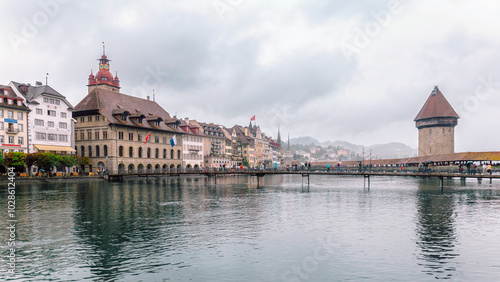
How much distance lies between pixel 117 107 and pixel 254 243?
8392 cm

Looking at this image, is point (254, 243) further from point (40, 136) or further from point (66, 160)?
point (40, 136)

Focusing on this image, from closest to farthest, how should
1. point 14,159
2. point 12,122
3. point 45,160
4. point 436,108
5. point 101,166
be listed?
point 14,159
point 45,160
point 12,122
point 101,166
point 436,108

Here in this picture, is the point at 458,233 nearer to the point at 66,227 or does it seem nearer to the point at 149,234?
the point at 149,234

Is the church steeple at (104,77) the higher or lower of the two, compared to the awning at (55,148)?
higher

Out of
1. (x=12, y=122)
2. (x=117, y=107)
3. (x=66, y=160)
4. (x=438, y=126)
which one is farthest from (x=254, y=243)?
(x=438, y=126)

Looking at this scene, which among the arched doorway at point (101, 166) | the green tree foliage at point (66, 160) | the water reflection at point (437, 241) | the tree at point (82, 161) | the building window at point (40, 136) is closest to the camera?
the water reflection at point (437, 241)

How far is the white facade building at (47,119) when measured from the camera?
79188 millimetres

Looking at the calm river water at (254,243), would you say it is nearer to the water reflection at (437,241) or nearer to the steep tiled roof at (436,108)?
the water reflection at (437,241)

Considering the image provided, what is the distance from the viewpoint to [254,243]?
2283cm

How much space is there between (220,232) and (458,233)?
49.5 feet

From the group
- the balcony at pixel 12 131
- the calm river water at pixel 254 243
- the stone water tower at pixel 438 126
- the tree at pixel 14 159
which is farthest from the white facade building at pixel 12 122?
the stone water tower at pixel 438 126

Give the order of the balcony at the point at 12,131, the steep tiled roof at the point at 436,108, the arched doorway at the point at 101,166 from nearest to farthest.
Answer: the balcony at the point at 12,131
the arched doorway at the point at 101,166
the steep tiled roof at the point at 436,108

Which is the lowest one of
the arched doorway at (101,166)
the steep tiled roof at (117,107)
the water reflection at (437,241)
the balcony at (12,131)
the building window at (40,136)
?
the water reflection at (437,241)

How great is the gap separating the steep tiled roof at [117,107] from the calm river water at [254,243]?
58984mm
